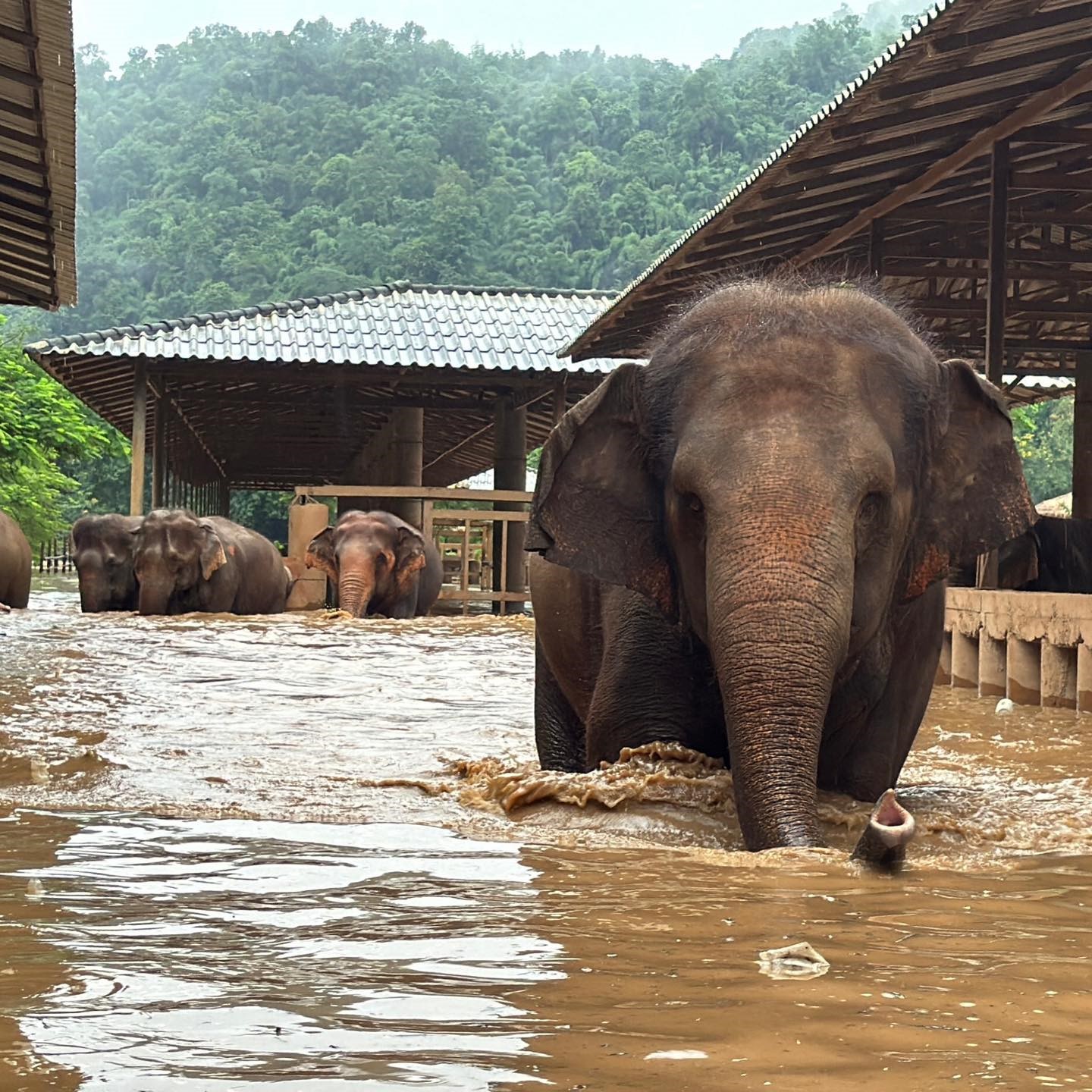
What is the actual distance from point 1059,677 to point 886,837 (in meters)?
5.88

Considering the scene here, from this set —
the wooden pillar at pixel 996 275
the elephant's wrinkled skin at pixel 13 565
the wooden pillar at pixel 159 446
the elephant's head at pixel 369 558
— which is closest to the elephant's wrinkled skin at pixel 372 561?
the elephant's head at pixel 369 558

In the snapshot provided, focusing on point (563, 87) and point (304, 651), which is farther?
point (563, 87)

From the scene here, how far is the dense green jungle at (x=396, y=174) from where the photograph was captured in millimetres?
73562

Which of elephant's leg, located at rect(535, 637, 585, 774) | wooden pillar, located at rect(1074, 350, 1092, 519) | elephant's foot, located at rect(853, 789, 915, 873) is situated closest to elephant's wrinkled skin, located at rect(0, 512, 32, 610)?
wooden pillar, located at rect(1074, 350, 1092, 519)

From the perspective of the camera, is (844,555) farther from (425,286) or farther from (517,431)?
(425,286)

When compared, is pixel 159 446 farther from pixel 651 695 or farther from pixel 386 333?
pixel 651 695

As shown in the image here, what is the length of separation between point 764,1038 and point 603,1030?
22cm

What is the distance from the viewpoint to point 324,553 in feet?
67.8

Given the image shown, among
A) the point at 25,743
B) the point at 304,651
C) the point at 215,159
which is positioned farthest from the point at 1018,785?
the point at 215,159

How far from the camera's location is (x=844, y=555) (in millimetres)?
4355

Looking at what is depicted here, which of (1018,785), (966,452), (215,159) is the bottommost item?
(1018,785)

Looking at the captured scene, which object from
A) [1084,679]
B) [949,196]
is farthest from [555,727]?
[949,196]

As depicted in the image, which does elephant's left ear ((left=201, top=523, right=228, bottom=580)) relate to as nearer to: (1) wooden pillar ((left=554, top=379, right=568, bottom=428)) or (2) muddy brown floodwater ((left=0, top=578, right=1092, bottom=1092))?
(1) wooden pillar ((left=554, top=379, right=568, bottom=428))

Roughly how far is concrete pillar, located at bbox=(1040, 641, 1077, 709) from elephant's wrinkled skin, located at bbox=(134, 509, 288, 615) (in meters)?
11.2
